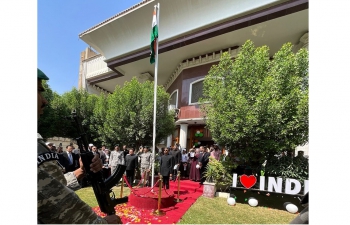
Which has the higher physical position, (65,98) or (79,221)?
(65,98)

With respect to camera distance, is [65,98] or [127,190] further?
[65,98]

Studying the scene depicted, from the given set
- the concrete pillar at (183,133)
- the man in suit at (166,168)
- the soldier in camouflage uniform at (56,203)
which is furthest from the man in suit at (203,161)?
the soldier in camouflage uniform at (56,203)

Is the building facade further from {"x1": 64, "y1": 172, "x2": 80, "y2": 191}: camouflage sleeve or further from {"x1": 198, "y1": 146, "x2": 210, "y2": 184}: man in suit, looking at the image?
{"x1": 64, "y1": 172, "x2": 80, "y2": 191}: camouflage sleeve

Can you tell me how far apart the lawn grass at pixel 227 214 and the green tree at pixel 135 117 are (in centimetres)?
553

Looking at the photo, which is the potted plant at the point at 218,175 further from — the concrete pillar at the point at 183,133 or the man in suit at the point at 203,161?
the concrete pillar at the point at 183,133

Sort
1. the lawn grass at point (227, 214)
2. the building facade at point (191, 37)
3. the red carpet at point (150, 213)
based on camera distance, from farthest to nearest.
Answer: the building facade at point (191, 37) < the lawn grass at point (227, 214) < the red carpet at point (150, 213)

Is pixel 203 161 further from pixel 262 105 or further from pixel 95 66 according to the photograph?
pixel 95 66

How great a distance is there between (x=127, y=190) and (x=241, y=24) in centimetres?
1066

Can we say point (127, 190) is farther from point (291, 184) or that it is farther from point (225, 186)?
point (291, 184)

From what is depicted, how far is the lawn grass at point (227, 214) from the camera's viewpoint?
5477 millimetres

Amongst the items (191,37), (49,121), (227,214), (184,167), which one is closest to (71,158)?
(184,167)

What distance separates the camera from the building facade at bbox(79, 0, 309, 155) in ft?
38.4
